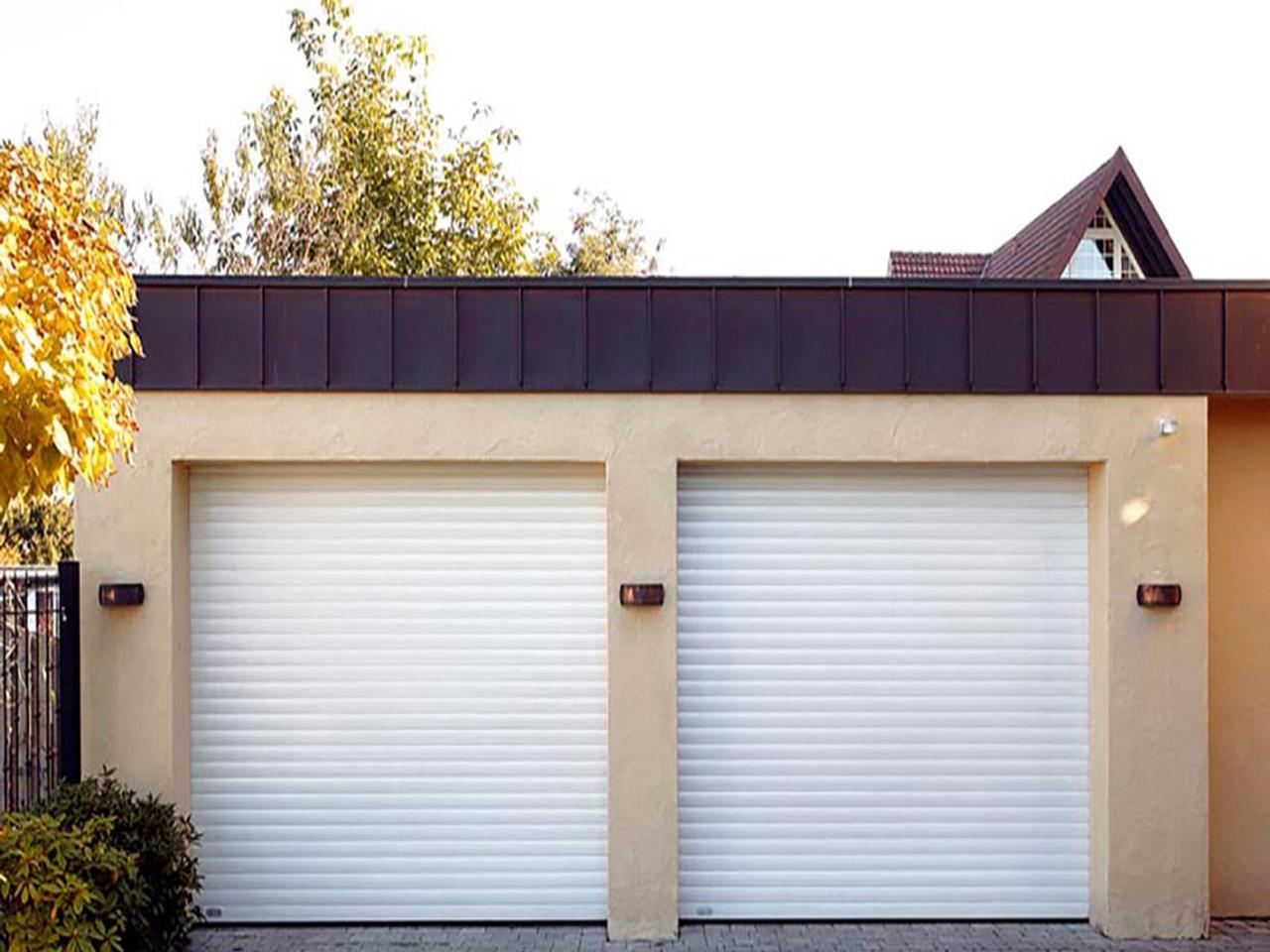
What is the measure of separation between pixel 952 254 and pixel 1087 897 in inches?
510

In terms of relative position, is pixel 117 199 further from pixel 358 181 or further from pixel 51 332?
pixel 51 332

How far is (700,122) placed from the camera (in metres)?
25.6

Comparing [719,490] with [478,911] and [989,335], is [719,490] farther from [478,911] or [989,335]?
[478,911]

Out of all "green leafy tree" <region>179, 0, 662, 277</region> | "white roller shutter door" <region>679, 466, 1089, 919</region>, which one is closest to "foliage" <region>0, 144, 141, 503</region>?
"white roller shutter door" <region>679, 466, 1089, 919</region>

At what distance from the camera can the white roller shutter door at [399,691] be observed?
718cm

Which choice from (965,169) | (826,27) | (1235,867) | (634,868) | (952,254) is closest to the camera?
(634,868)

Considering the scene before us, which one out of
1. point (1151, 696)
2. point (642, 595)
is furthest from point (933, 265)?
point (642, 595)

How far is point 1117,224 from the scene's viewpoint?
49.5 feet

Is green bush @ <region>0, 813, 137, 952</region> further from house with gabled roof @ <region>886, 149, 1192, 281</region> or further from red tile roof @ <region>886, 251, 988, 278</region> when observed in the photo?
red tile roof @ <region>886, 251, 988, 278</region>

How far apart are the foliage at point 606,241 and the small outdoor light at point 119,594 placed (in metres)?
25.3

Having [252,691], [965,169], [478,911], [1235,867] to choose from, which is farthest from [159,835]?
[965,169]

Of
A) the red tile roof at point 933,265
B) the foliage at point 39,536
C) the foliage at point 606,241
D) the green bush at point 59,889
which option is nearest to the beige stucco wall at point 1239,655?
the green bush at point 59,889

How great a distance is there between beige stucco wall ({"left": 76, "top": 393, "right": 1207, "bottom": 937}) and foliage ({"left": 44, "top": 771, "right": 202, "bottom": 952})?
1.13 feet

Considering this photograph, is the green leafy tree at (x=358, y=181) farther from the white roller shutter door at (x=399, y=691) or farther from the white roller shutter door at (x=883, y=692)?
the white roller shutter door at (x=883, y=692)
